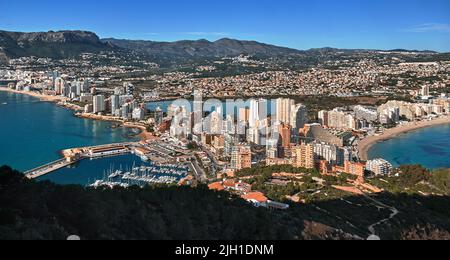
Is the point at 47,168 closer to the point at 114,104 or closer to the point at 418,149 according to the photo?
the point at 114,104

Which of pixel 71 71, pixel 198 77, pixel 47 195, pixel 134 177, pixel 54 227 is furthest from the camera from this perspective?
pixel 71 71

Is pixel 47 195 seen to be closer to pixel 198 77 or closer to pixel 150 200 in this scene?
pixel 150 200

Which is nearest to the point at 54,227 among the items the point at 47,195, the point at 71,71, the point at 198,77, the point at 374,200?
the point at 47,195

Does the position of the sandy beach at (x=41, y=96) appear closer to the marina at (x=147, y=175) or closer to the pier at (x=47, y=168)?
the pier at (x=47, y=168)

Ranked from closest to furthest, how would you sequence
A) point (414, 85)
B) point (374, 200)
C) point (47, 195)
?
point (47, 195) → point (374, 200) → point (414, 85)

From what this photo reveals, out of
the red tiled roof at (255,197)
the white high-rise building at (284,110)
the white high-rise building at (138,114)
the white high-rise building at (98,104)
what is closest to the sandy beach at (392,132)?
the white high-rise building at (284,110)

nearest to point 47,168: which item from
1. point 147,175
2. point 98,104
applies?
point 147,175

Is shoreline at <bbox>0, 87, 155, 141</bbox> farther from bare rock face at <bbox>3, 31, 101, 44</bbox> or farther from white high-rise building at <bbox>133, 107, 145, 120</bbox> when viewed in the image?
bare rock face at <bbox>3, 31, 101, 44</bbox>
